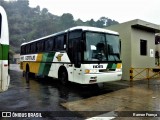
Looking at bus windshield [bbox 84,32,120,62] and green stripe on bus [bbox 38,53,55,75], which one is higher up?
bus windshield [bbox 84,32,120,62]

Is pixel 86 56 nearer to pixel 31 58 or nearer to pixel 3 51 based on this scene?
pixel 3 51

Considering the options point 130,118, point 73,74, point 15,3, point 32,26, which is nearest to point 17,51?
point 32,26

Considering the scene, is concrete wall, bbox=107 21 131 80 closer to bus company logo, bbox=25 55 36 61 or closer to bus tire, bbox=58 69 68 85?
bus tire, bbox=58 69 68 85

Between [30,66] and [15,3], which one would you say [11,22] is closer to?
[15,3]

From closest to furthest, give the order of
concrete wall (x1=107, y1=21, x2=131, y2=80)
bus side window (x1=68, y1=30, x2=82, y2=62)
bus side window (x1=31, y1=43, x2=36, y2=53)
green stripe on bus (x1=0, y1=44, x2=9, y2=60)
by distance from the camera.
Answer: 1. green stripe on bus (x1=0, y1=44, x2=9, y2=60)
2. bus side window (x1=68, y1=30, x2=82, y2=62)
3. concrete wall (x1=107, y1=21, x2=131, y2=80)
4. bus side window (x1=31, y1=43, x2=36, y2=53)

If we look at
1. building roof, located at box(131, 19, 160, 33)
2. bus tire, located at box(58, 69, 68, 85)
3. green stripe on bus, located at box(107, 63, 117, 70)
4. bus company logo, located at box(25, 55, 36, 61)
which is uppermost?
building roof, located at box(131, 19, 160, 33)

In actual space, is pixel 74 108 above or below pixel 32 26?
below

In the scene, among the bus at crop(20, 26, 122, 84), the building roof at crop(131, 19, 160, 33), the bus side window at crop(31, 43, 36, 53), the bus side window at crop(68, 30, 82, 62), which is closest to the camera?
the bus at crop(20, 26, 122, 84)

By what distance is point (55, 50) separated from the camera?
12516 millimetres

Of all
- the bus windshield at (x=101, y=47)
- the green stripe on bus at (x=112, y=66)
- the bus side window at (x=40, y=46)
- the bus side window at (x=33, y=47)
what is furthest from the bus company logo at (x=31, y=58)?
the green stripe on bus at (x=112, y=66)

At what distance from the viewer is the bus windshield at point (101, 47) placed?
9.61m

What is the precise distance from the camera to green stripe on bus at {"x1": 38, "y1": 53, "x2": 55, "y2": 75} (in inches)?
516

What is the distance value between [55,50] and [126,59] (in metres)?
5.95

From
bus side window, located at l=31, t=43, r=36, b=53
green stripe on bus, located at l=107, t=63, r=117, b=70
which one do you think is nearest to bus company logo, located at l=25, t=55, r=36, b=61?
bus side window, located at l=31, t=43, r=36, b=53
